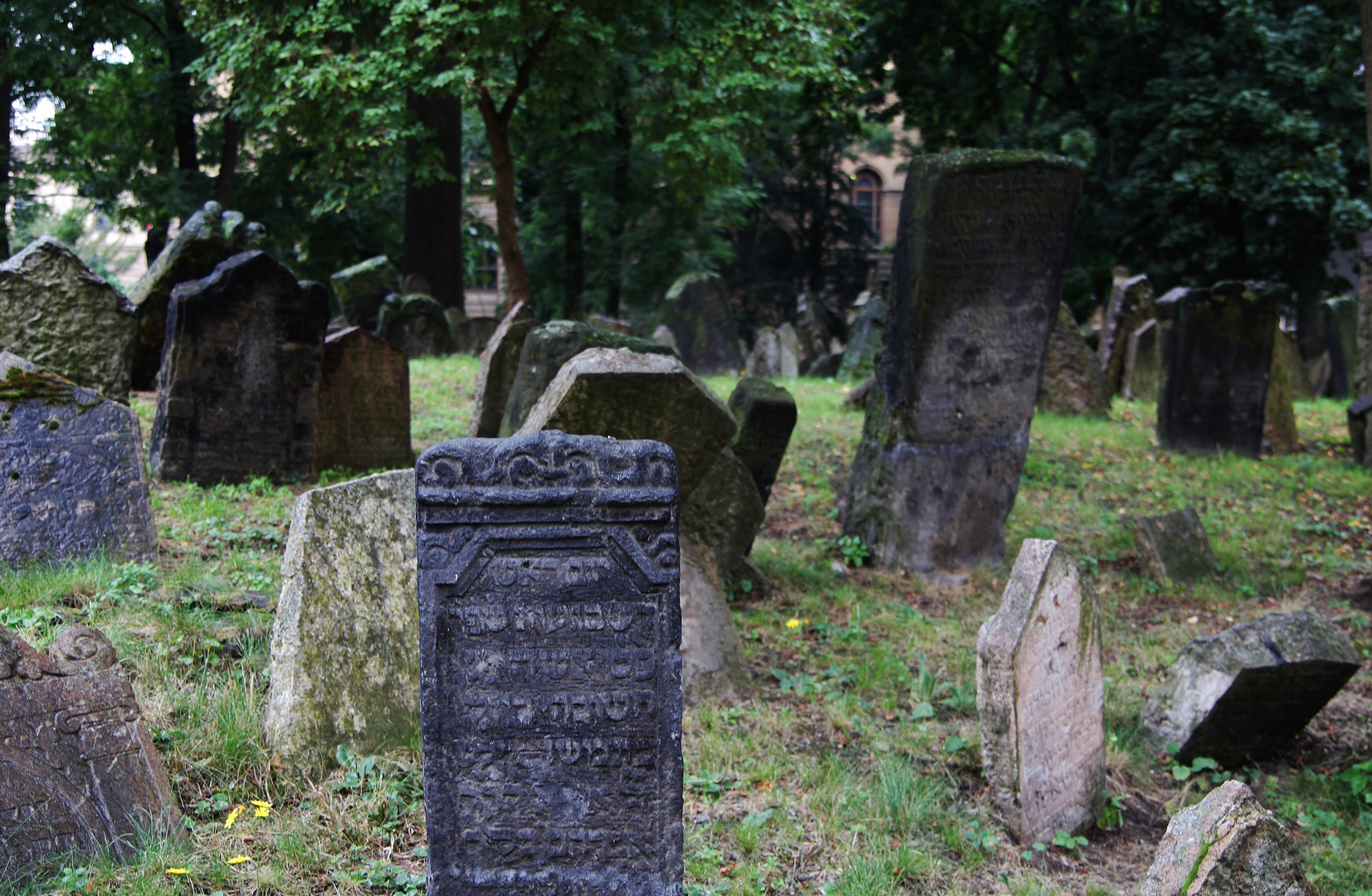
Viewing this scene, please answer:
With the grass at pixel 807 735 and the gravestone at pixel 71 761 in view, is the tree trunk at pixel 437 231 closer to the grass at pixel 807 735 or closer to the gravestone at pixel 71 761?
the grass at pixel 807 735

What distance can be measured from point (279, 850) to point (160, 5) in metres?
17.2

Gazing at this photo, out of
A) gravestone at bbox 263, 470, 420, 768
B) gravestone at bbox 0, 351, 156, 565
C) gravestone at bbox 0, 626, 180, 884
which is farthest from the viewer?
gravestone at bbox 0, 351, 156, 565

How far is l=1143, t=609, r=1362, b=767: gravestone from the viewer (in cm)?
457

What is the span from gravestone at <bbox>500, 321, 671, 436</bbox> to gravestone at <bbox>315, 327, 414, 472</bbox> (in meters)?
1.75

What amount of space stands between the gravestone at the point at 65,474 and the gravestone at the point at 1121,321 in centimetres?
1248

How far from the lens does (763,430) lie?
24.0ft

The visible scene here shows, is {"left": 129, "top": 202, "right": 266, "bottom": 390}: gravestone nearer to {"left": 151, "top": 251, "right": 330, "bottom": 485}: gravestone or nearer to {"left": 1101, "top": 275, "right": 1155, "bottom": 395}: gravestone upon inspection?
{"left": 151, "top": 251, "right": 330, "bottom": 485}: gravestone

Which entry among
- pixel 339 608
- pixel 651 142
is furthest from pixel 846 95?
pixel 339 608

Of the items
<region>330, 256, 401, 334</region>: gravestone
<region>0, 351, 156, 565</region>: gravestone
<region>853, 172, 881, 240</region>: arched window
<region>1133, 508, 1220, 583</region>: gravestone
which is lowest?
<region>1133, 508, 1220, 583</region>: gravestone

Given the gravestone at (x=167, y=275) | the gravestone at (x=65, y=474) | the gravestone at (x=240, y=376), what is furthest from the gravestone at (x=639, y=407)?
the gravestone at (x=167, y=275)

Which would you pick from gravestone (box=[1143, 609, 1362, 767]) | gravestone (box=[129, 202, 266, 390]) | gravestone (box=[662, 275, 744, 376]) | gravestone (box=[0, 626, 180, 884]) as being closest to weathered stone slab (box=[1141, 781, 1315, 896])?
gravestone (box=[1143, 609, 1362, 767])

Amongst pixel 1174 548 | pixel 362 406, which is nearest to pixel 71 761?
pixel 362 406

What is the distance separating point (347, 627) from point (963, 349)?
4.50 meters

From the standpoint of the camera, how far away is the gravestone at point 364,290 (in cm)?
1454
